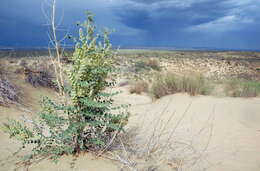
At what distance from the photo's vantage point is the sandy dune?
238 centimetres

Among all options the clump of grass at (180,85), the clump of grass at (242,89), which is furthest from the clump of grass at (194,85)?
the clump of grass at (242,89)

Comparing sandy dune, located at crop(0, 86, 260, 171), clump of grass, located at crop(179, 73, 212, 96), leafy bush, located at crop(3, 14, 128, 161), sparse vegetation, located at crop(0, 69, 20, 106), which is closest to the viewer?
leafy bush, located at crop(3, 14, 128, 161)

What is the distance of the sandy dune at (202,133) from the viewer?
93.8 inches

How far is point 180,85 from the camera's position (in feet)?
21.5

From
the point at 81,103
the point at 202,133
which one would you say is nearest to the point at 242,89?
the point at 202,133

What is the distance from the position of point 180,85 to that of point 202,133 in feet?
8.86

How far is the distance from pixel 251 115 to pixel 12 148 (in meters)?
4.86

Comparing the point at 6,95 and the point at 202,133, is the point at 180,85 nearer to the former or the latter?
the point at 202,133

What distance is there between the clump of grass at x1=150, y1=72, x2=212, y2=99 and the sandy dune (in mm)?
367

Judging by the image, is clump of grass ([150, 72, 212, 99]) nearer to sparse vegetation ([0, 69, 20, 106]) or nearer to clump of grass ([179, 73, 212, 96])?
clump of grass ([179, 73, 212, 96])

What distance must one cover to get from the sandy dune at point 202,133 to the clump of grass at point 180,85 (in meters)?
0.37

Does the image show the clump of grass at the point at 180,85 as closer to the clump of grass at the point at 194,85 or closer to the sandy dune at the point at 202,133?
the clump of grass at the point at 194,85

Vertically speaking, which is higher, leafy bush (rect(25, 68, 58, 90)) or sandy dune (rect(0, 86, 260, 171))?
leafy bush (rect(25, 68, 58, 90))

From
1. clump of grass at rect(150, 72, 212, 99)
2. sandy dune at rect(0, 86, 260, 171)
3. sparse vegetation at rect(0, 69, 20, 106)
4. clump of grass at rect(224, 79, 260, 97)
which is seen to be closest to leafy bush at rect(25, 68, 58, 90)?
sparse vegetation at rect(0, 69, 20, 106)
